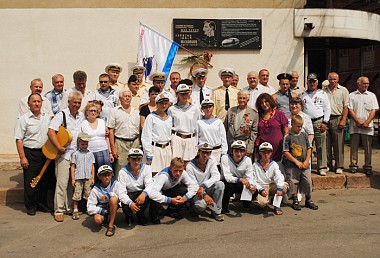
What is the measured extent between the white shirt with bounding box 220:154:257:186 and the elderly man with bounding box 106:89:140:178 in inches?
60.3

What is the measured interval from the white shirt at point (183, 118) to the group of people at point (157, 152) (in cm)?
2

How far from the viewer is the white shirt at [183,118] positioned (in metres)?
6.82

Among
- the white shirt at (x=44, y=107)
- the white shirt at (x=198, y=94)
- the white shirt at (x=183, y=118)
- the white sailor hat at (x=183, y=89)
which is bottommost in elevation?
the white shirt at (x=183, y=118)

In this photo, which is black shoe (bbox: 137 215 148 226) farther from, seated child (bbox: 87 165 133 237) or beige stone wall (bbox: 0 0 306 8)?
beige stone wall (bbox: 0 0 306 8)

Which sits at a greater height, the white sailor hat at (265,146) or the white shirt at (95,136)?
the white shirt at (95,136)

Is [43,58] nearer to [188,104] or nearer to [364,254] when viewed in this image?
[188,104]

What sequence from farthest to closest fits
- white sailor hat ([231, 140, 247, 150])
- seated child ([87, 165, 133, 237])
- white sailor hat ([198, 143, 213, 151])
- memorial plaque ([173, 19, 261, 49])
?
memorial plaque ([173, 19, 261, 49]) < white sailor hat ([231, 140, 247, 150]) < white sailor hat ([198, 143, 213, 151]) < seated child ([87, 165, 133, 237])

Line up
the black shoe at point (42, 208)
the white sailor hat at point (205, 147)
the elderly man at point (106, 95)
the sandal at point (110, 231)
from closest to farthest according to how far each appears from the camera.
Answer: the sandal at point (110, 231), the white sailor hat at point (205, 147), the black shoe at point (42, 208), the elderly man at point (106, 95)

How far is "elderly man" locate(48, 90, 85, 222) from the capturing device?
21.5 feet

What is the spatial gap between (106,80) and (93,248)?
3.26 m

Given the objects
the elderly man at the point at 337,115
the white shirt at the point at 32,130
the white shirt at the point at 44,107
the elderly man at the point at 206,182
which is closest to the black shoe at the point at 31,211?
the white shirt at the point at 32,130

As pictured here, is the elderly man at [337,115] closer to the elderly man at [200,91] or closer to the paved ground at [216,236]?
the paved ground at [216,236]

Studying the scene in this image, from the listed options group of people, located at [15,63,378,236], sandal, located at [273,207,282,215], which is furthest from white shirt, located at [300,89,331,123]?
sandal, located at [273,207,282,215]

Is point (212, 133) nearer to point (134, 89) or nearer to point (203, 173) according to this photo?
point (203, 173)
